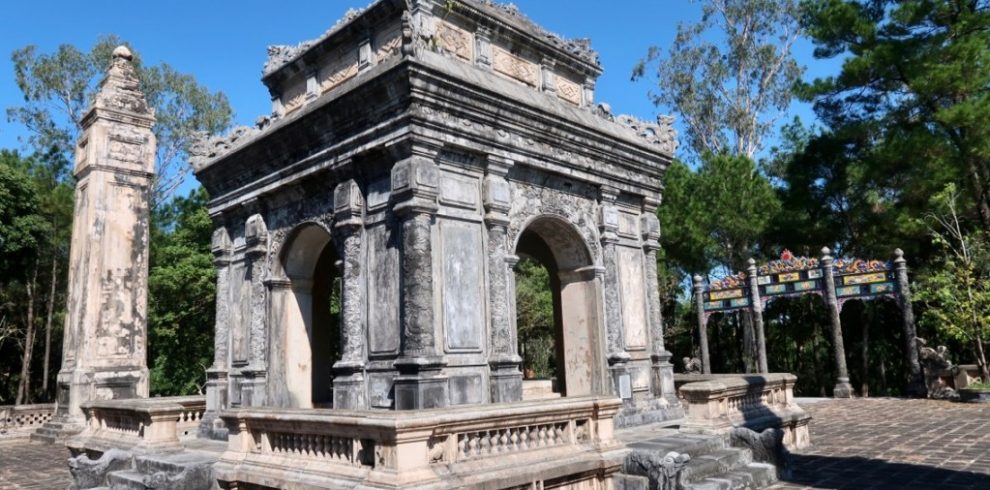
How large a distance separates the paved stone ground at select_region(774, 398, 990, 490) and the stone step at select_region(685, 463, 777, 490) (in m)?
0.17

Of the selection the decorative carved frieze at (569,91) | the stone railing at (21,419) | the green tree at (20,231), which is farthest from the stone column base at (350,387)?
the green tree at (20,231)

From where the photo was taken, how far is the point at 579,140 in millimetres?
10812

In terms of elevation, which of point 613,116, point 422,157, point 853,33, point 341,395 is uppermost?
point 853,33

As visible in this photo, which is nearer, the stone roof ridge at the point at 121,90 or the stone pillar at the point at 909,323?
the stone roof ridge at the point at 121,90

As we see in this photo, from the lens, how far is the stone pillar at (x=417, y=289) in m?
8.21

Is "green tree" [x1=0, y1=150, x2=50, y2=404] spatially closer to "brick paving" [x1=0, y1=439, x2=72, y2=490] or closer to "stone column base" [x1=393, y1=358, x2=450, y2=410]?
"brick paving" [x1=0, y1=439, x2=72, y2=490]

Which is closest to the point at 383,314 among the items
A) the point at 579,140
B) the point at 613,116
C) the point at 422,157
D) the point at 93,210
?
the point at 422,157

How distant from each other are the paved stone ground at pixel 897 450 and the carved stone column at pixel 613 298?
8.65ft

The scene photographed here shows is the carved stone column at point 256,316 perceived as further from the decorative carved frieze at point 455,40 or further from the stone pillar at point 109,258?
the stone pillar at point 109,258

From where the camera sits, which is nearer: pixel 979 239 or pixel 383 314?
pixel 383 314

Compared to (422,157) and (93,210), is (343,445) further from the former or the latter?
(93,210)

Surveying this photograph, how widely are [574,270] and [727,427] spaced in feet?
10.8

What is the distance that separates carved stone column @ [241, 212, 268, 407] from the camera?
35.4 feet

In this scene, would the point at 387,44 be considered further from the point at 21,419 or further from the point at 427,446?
the point at 21,419
